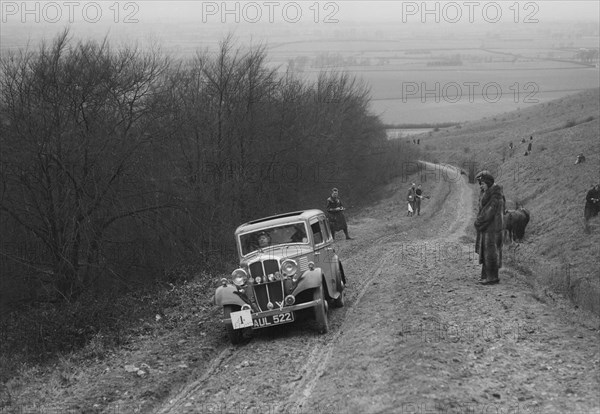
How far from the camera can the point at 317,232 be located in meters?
13.3

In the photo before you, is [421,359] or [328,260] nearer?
[421,359]

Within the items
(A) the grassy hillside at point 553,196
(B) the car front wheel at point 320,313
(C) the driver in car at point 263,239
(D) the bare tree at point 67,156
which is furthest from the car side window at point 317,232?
(D) the bare tree at point 67,156

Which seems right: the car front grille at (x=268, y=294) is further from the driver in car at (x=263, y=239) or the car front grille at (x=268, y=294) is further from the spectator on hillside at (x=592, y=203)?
the spectator on hillside at (x=592, y=203)

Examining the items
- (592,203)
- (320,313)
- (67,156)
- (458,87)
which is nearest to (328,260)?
(320,313)

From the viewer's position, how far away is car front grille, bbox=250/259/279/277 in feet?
38.3

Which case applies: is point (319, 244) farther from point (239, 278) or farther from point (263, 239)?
point (239, 278)

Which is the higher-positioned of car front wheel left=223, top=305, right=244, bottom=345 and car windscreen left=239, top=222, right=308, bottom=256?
car windscreen left=239, top=222, right=308, bottom=256

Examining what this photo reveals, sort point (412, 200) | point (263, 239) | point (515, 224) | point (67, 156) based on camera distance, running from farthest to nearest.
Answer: point (412, 200)
point (515, 224)
point (67, 156)
point (263, 239)

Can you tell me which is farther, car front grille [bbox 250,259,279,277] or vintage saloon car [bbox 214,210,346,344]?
car front grille [bbox 250,259,279,277]

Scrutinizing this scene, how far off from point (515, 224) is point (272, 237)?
49.0ft

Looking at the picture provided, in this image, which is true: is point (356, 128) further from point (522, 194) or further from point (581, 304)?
point (581, 304)

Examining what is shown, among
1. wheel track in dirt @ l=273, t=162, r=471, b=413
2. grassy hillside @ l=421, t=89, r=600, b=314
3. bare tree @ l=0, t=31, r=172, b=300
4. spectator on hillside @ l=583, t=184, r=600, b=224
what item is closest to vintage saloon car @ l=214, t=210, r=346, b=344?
wheel track in dirt @ l=273, t=162, r=471, b=413

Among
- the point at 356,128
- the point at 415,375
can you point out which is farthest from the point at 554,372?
the point at 356,128

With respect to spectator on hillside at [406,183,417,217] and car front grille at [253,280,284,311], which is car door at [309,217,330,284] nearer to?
car front grille at [253,280,284,311]
